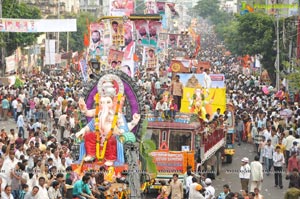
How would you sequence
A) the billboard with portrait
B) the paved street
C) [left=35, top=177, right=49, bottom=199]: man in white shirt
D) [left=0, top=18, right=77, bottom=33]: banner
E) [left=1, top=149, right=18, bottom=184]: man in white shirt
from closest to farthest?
[left=35, top=177, right=49, bottom=199]: man in white shirt, [left=1, top=149, right=18, bottom=184]: man in white shirt, the paved street, the billboard with portrait, [left=0, top=18, right=77, bottom=33]: banner

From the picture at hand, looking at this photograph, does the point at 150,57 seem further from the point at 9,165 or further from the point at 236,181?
the point at 9,165

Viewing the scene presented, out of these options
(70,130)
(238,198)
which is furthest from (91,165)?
(70,130)

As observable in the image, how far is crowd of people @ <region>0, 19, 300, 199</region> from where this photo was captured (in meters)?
18.2

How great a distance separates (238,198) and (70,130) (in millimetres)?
13706

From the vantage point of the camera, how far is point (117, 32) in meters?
46.4

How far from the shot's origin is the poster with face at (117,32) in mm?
46219

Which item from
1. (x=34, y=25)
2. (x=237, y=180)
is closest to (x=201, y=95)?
(x=237, y=180)

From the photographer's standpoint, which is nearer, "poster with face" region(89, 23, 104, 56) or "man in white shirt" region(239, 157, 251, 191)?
"man in white shirt" region(239, 157, 251, 191)

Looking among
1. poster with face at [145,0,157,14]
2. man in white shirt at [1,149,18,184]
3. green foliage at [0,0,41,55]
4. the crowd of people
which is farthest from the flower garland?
poster with face at [145,0,157,14]

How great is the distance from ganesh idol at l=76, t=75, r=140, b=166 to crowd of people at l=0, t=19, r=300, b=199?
0.72 meters

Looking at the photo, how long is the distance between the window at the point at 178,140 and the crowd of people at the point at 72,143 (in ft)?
1.79

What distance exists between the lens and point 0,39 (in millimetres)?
50438

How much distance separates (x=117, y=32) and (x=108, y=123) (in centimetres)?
2562

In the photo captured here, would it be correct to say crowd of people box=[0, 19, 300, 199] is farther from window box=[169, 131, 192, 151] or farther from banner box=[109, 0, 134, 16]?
banner box=[109, 0, 134, 16]
